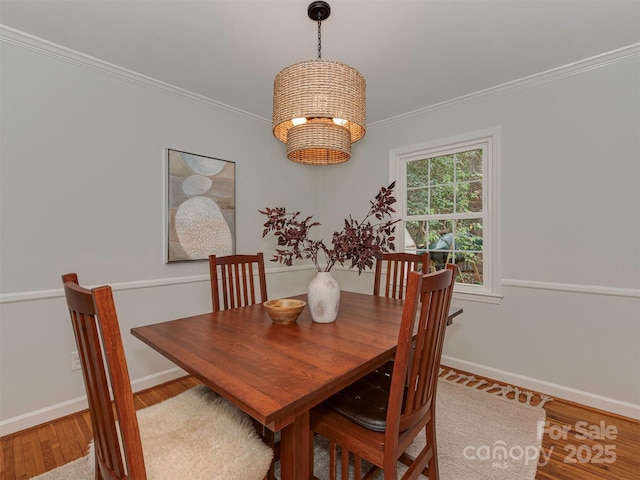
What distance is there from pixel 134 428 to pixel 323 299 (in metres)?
0.91

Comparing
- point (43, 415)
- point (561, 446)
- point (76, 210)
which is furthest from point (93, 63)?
point (561, 446)

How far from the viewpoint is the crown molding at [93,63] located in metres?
1.93

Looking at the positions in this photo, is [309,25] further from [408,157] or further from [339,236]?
[408,157]

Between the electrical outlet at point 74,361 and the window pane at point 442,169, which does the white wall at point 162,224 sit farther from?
the window pane at point 442,169

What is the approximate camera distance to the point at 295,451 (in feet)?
3.39

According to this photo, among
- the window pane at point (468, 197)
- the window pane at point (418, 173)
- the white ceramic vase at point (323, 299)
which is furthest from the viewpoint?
the window pane at point (418, 173)

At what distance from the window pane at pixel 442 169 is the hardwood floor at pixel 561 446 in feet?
6.39

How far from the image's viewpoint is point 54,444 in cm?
183

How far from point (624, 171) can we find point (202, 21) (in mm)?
2840

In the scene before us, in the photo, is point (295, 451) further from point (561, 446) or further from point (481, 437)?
point (561, 446)

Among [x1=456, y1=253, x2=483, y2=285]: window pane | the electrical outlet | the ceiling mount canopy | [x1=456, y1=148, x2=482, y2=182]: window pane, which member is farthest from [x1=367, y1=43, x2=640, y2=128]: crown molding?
the electrical outlet

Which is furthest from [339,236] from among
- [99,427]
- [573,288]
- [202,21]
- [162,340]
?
[573,288]

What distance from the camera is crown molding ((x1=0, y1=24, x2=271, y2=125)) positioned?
1925mm

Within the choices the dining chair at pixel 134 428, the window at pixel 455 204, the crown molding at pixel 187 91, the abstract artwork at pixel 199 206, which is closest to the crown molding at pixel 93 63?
the crown molding at pixel 187 91
